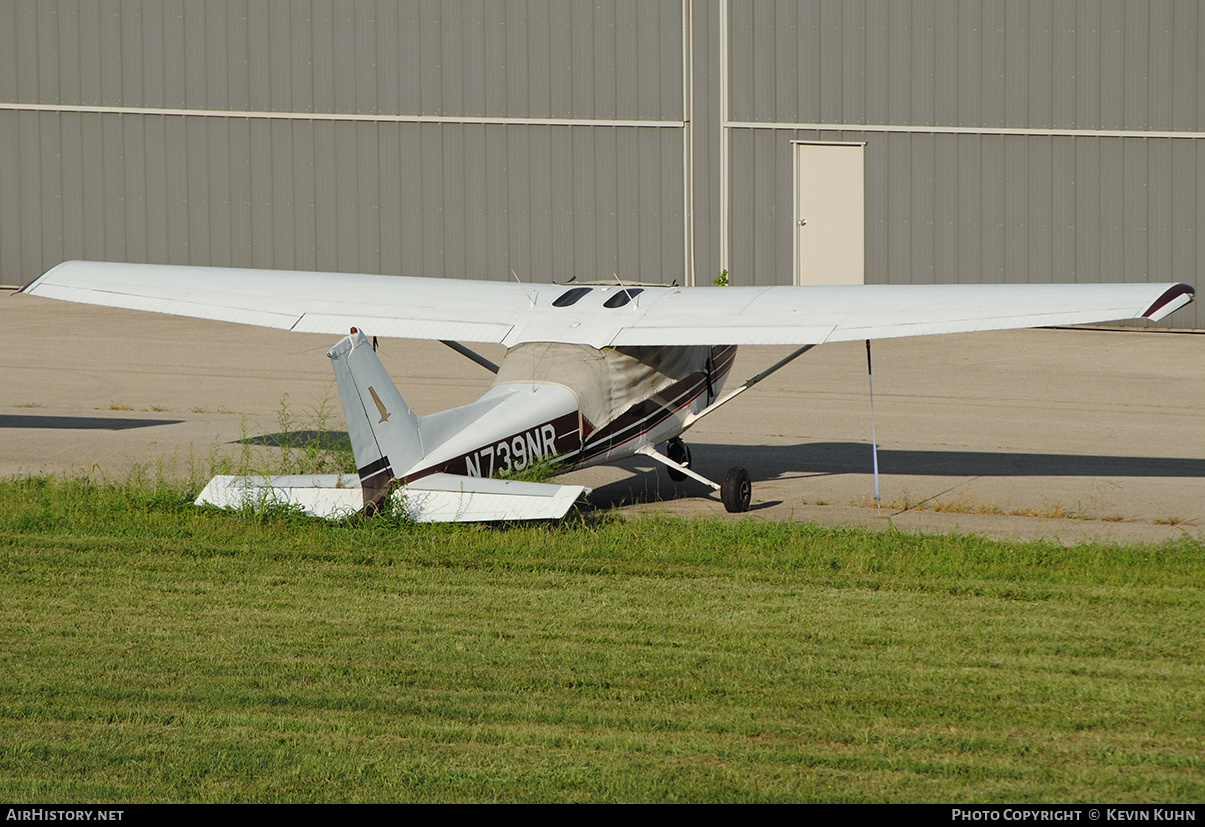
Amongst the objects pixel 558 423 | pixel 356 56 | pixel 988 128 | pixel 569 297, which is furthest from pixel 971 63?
pixel 558 423

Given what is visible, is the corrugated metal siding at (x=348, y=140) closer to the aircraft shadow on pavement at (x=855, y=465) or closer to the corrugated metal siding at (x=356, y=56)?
the corrugated metal siding at (x=356, y=56)

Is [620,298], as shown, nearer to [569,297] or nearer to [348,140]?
[569,297]

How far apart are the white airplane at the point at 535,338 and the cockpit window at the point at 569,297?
0.02 metres

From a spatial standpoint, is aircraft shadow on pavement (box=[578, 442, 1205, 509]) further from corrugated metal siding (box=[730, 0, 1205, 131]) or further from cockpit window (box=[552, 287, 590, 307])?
corrugated metal siding (box=[730, 0, 1205, 131])

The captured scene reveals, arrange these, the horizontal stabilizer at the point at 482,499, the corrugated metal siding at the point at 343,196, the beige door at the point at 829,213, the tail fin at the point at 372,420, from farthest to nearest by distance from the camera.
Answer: the corrugated metal siding at the point at 343,196, the beige door at the point at 829,213, the horizontal stabilizer at the point at 482,499, the tail fin at the point at 372,420

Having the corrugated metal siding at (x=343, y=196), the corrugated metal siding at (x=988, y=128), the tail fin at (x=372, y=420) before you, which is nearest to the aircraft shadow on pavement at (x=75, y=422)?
the tail fin at (x=372, y=420)

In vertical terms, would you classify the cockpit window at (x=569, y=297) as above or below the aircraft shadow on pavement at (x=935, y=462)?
above

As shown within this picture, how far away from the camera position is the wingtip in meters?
10.6

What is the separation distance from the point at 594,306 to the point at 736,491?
2.15 metres

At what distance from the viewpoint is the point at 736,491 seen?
12758mm

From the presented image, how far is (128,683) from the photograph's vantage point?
25.1 feet

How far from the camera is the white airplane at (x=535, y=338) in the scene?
10508 mm
